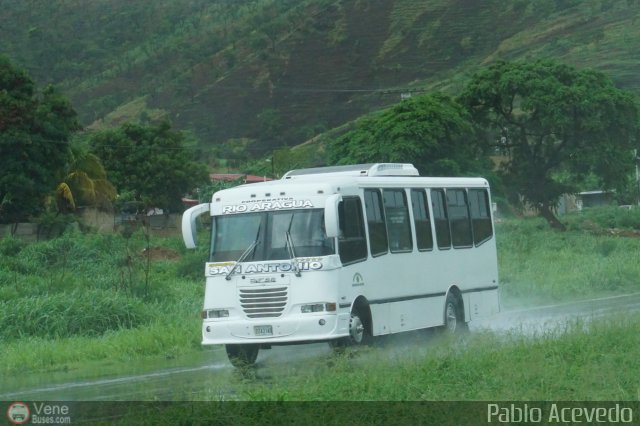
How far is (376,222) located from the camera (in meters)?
17.0

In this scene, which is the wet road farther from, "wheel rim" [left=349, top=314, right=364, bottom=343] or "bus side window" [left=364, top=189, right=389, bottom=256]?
"bus side window" [left=364, top=189, right=389, bottom=256]

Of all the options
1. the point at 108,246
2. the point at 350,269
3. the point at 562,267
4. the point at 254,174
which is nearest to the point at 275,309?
the point at 350,269

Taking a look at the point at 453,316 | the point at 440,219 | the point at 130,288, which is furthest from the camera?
the point at 130,288

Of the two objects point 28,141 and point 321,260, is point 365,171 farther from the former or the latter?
point 28,141

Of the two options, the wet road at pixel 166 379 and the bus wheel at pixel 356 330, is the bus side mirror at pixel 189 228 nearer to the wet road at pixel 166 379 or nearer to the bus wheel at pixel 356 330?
the wet road at pixel 166 379

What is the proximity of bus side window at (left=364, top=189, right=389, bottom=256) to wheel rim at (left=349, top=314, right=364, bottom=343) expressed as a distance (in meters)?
1.28

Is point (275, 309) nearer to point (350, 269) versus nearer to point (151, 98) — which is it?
point (350, 269)

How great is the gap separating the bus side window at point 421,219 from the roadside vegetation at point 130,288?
3.57 metres

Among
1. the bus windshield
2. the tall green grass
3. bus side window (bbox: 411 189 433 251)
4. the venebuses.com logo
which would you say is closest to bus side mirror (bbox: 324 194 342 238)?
the bus windshield

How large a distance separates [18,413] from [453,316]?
929 cm

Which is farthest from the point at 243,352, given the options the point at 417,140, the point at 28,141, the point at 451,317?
the point at 28,141

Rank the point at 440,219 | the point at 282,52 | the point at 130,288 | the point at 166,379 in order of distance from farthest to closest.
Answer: the point at 282,52 → the point at 130,288 → the point at 440,219 → the point at 166,379

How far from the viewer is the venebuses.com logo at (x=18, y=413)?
1154 centimetres

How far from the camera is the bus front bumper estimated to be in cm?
1514
